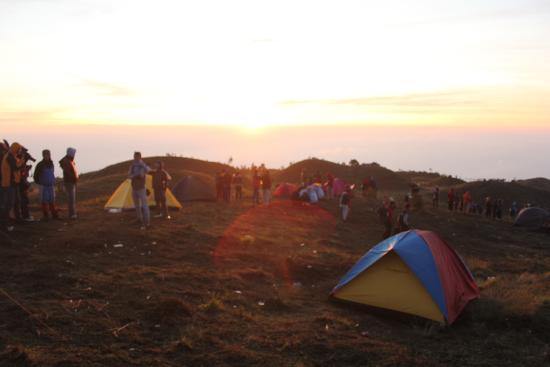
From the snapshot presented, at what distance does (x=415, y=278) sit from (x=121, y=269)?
5856mm

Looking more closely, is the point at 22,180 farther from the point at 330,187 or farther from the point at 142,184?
the point at 330,187

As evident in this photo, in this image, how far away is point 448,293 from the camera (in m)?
9.72

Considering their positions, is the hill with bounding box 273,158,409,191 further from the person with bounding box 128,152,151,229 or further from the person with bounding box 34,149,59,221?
the person with bounding box 34,149,59,221

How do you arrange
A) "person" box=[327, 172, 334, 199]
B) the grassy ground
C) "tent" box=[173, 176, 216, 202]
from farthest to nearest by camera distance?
"person" box=[327, 172, 334, 199]
"tent" box=[173, 176, 216, 202]
the grassy ground

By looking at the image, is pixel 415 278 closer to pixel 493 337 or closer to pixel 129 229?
pixel 493 337

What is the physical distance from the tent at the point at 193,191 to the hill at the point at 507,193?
2134 centimetres

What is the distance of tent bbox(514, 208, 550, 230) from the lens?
2911cm

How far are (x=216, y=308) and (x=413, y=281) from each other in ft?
11.8

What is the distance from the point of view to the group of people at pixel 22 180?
44.3 feet

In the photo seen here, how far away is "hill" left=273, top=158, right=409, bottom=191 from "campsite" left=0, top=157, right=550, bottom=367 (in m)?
24.8

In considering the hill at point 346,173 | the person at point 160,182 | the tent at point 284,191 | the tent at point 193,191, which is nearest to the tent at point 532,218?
the tent at point 284,191

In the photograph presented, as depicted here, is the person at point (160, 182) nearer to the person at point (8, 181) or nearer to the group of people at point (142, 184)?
the group of people at point (142, 184)

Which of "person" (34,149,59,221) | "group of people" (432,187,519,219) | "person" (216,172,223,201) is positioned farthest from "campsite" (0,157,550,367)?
"group of people" (432,187,519,219)

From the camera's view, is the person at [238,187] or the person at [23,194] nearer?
the person at [23,194]
